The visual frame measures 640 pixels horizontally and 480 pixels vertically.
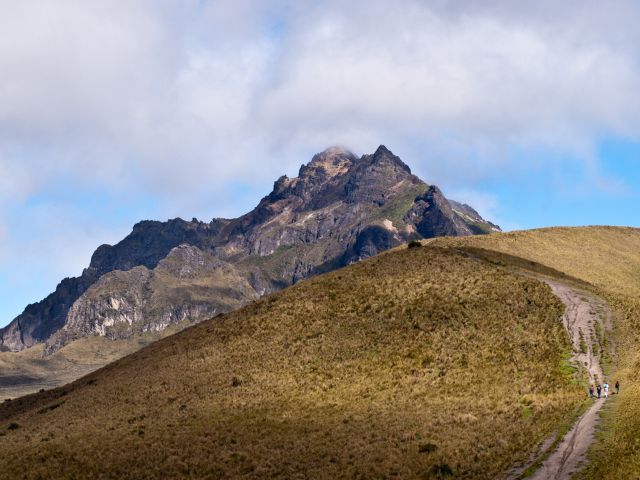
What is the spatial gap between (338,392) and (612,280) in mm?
66246

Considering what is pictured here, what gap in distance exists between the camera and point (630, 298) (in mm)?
85375

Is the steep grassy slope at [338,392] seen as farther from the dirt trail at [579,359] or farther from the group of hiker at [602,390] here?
the dirt trail at [579,359]

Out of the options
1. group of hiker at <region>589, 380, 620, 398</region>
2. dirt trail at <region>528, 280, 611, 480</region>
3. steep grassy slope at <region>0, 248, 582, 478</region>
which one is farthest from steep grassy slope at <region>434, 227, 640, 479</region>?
steep grassy slope at <region>0, 248, 582, 478</region>

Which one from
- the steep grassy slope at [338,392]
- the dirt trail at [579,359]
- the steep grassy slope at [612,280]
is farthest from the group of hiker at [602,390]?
the steep grassy slope at [338,392]

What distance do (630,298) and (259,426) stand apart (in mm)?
60025

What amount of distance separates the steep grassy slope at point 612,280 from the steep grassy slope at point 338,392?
4.59 m

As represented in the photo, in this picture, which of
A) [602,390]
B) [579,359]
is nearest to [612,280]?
[579,359]

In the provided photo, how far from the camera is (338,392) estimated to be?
59.6 meters

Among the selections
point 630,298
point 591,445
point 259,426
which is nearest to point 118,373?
point 259,426

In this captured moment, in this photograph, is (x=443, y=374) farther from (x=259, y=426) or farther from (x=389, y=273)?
(x=389, y=273)

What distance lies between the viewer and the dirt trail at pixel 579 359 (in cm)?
3247

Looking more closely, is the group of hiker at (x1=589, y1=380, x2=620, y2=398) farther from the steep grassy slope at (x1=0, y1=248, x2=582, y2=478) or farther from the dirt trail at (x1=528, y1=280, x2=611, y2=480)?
the steep grassy slope at (x1=0, y1=248, x2=582, y2=478)

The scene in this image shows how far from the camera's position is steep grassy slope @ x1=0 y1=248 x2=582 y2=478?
139 feet

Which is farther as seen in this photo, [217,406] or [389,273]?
[389,273]
